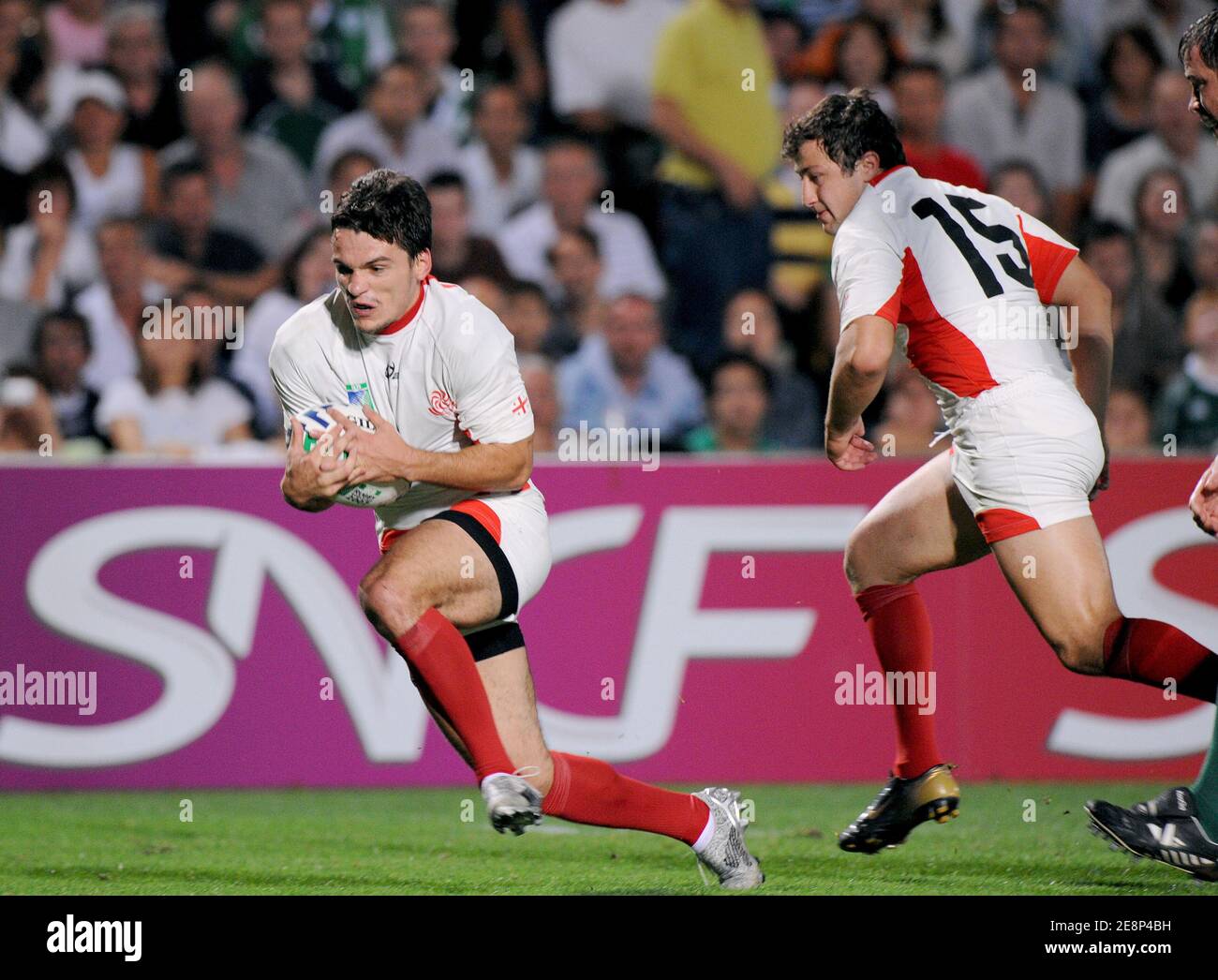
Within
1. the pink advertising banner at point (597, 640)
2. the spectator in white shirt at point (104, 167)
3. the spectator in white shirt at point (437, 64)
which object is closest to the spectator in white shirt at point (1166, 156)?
the pink advertising banner at point (597, 640)

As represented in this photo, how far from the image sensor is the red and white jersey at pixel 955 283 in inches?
189

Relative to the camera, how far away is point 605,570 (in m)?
7.02

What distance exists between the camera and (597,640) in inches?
275

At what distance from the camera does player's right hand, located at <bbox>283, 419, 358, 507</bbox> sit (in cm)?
444

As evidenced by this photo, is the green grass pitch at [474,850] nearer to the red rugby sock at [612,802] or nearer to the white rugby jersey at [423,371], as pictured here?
the red rugby sock at [612,802]

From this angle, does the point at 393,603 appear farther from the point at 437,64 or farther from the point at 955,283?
the point at 437,64

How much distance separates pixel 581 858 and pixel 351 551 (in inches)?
78.3

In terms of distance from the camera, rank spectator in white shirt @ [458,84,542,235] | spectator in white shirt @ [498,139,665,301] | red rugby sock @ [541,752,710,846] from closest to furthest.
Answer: red rugby sock @ [541,752,710,846], spectator in white shirt @ [498,139,665,301], spectator in white shirt @ [458,84,542,235]

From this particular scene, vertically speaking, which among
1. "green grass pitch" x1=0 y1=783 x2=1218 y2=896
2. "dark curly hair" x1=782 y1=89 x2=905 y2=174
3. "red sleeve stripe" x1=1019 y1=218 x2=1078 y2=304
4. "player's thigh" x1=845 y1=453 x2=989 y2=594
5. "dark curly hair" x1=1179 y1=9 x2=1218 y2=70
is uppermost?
"dark curly hair" x1=1179 y1=9 x2=1218 y2=70

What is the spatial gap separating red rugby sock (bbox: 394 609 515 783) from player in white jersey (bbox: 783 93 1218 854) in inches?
48.4

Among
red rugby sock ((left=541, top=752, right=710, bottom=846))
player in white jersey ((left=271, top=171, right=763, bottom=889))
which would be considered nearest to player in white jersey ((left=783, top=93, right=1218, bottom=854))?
red rugby sock ((left=541, top=752, right=710, bottom=846))

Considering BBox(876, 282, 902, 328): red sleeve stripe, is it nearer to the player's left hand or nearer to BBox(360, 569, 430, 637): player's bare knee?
the player's left hand

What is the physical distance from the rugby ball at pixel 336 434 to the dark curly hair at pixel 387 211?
48cm

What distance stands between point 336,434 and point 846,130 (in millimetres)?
1707
